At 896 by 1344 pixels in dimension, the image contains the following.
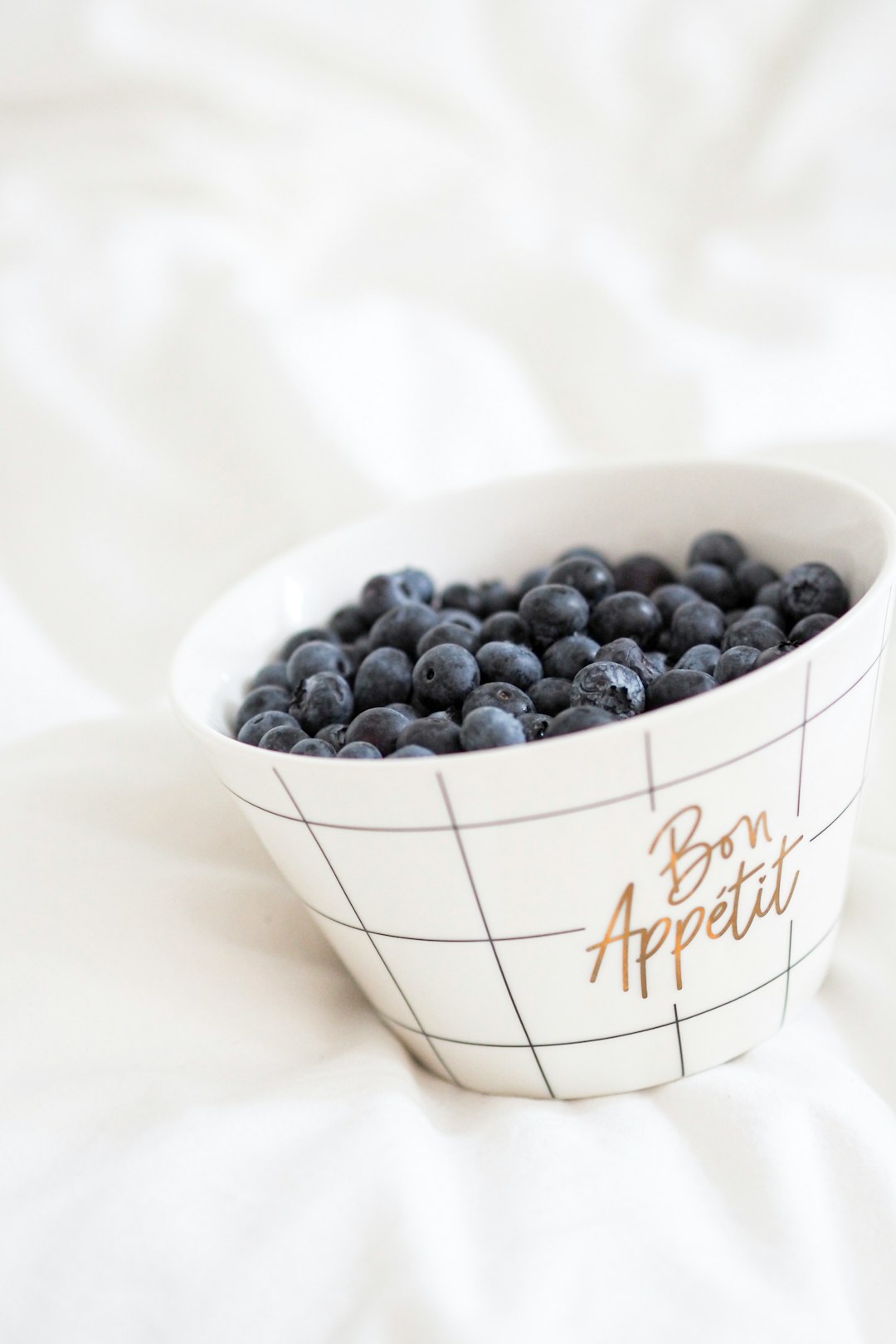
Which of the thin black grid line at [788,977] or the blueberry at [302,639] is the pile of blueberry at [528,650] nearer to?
the blueberry at [302,639]

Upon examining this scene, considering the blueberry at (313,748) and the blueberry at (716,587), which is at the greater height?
the blueberry at (313,748)

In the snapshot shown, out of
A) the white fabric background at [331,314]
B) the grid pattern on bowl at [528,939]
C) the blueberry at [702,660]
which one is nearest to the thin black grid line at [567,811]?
the grid pattern on bowl at [528,939]

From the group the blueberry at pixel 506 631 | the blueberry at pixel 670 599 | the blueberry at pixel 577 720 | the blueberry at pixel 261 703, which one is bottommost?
the blueberry at pixel 670 599

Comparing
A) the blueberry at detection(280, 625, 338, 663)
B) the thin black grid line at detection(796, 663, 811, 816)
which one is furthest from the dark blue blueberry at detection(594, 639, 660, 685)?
the blueberry at detection(280, 625, 338, 663)

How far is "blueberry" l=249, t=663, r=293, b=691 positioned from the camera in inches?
28.7

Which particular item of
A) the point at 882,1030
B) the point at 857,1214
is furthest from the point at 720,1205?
the point at 882,1030

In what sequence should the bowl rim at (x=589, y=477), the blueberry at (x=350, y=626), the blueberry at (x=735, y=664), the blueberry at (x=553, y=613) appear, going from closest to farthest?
the bowl rim at (x=589, y=477) → the blueberry at (x=735, y=664) → the blueberry at (x=553, y=613) → the blueberry at (x=350, y=626)

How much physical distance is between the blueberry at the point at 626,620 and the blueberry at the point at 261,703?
20 centimetres

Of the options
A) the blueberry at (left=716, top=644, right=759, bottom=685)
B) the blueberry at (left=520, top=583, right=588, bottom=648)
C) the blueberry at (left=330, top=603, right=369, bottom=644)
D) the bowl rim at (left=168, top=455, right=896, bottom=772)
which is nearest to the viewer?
the bowl rim at (left=168, top=455, right=896, bottom=772)

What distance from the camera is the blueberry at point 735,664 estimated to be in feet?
1.95

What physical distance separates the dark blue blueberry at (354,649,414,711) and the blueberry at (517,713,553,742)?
0.37 feet

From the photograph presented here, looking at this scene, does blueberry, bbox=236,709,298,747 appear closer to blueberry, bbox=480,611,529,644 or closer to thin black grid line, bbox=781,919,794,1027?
blueberry, bbox=480,611,529,644

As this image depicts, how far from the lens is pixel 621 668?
60 centimetres

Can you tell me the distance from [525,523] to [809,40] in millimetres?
655
